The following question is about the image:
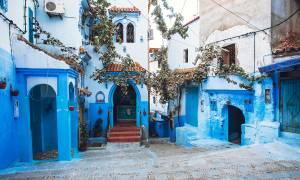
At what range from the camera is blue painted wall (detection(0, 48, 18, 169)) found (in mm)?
7609

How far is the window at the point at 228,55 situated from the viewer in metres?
13.3

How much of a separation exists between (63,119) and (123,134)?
21.3 ft

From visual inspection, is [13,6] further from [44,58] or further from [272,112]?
[272,112]

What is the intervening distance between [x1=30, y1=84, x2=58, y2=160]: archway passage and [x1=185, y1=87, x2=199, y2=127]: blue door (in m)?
9.25

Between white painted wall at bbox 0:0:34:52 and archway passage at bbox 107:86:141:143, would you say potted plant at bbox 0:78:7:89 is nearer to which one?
white painted wall at bbox 0:0:34:52

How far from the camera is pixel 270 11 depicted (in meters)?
10.7

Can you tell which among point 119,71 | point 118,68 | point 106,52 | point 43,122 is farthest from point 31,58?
point 118,68

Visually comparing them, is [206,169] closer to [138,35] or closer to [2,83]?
[2,83]

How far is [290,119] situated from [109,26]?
35.2 ft

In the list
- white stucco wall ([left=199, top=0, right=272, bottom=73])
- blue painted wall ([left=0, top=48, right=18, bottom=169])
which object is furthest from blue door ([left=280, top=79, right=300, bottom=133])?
blue painted wall ([left=0, top=48, right=18, bottom=169])

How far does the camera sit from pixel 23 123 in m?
9.10

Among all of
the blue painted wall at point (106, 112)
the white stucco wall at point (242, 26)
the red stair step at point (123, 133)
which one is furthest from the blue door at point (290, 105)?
the blue painted wall at point (106, 112)

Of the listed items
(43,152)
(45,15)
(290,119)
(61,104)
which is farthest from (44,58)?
(290,119)

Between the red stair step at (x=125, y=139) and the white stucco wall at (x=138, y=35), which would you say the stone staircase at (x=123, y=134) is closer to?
the red stair step at (x=125, y=139)
